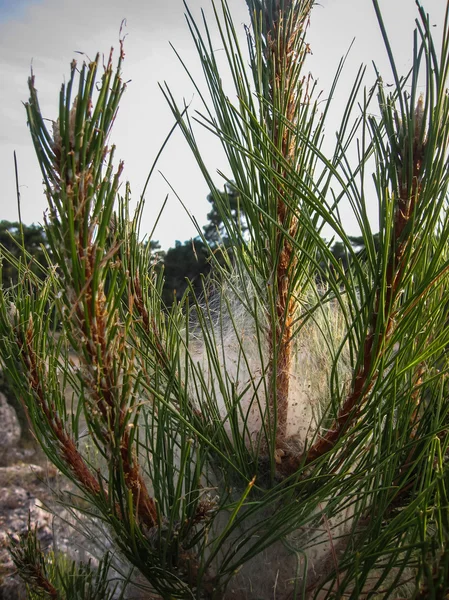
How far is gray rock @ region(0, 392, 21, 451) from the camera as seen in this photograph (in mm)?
2967

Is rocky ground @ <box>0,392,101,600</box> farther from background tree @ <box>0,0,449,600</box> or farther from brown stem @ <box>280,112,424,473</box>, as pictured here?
brown stem @ <box>280,112,424,473</box>

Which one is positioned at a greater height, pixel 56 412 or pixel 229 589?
pixel 56 412

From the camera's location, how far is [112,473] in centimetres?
47

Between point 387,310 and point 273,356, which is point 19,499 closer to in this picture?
point 273,356

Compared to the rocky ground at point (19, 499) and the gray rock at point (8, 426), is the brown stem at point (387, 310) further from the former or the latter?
the gray rock at point (8, 426)

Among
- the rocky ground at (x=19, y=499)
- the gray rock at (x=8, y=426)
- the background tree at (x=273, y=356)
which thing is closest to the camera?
the background tree at (x=273, y=356)

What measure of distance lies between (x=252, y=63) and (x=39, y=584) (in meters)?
0.79

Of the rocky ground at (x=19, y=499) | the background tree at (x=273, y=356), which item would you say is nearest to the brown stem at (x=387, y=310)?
the background tree at (x=273, y=356)

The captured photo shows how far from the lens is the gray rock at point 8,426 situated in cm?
297

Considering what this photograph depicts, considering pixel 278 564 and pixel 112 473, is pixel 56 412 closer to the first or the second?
pixel 112 473

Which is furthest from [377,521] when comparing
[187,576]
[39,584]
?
[39,584]

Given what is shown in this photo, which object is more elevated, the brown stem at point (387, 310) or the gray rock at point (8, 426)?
the brown stem at point (387, 310)

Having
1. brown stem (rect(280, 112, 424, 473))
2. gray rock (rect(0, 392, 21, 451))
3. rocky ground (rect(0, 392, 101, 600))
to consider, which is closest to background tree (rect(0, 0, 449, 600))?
brown stem (rect(280, 112, 424, 473))

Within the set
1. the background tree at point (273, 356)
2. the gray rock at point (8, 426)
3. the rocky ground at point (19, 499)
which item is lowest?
the rocky ground at point (19, 499)
